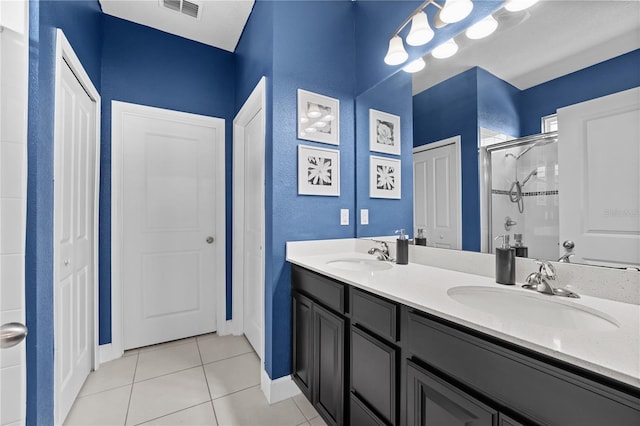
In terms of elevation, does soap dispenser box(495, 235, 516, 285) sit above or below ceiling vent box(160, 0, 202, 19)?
below

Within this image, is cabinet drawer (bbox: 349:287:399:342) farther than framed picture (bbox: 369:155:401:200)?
No

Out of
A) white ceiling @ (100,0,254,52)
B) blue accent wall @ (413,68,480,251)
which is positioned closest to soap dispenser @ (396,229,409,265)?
blue accent wall @ (413,68,480,251)

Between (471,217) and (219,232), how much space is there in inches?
85.9

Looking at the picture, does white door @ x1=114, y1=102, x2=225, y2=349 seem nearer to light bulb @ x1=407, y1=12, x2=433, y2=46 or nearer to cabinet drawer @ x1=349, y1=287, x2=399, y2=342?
cabinet drawer @ x1=349, y1=287, x2=399, y2=342

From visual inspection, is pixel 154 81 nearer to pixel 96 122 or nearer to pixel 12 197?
pixel 96 122

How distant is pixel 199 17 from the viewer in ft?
7.52

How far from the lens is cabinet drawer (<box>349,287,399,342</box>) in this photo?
1.02 meters

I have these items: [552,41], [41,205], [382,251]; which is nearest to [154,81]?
[41,205]

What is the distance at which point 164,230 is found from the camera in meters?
2.47

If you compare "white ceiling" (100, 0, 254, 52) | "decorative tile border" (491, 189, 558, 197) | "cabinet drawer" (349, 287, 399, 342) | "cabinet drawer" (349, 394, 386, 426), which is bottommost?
"cabinet drawer" (349, 394, 386, 426)

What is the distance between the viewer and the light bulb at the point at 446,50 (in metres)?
1.40

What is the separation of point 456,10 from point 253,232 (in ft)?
6.41

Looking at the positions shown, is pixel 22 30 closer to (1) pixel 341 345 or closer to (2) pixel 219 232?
(1) pixel 341 345

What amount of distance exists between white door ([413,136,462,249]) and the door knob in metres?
1.62
